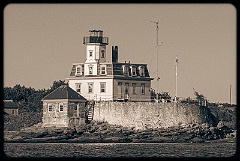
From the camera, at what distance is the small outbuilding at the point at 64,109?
260 feet

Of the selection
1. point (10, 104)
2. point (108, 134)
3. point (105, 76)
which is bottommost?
point (108, 134)

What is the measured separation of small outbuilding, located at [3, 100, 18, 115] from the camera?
92.2 m

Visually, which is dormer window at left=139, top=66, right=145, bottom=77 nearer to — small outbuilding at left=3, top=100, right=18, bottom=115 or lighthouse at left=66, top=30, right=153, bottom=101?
lighthouse at left=66, top=30, right=153, bottom=101

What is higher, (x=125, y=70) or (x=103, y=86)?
(x=125, y=70)

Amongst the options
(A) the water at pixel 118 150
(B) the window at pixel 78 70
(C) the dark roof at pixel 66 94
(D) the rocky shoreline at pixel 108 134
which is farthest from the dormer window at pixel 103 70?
(A) the water at pixel 118 150

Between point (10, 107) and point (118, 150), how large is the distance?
28.8 m

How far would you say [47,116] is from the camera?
8012cm

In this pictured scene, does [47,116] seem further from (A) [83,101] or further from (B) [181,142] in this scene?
(B) [181,142]

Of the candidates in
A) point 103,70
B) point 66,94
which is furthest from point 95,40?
point 66,94

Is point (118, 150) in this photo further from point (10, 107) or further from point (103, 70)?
point (10, 107)

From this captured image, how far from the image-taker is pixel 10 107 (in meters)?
93.2

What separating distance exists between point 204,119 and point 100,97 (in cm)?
885

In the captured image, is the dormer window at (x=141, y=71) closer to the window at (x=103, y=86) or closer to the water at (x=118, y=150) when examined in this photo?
the window at (x=103, y=86)

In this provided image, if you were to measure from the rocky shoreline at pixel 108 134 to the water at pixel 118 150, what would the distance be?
1726mm
